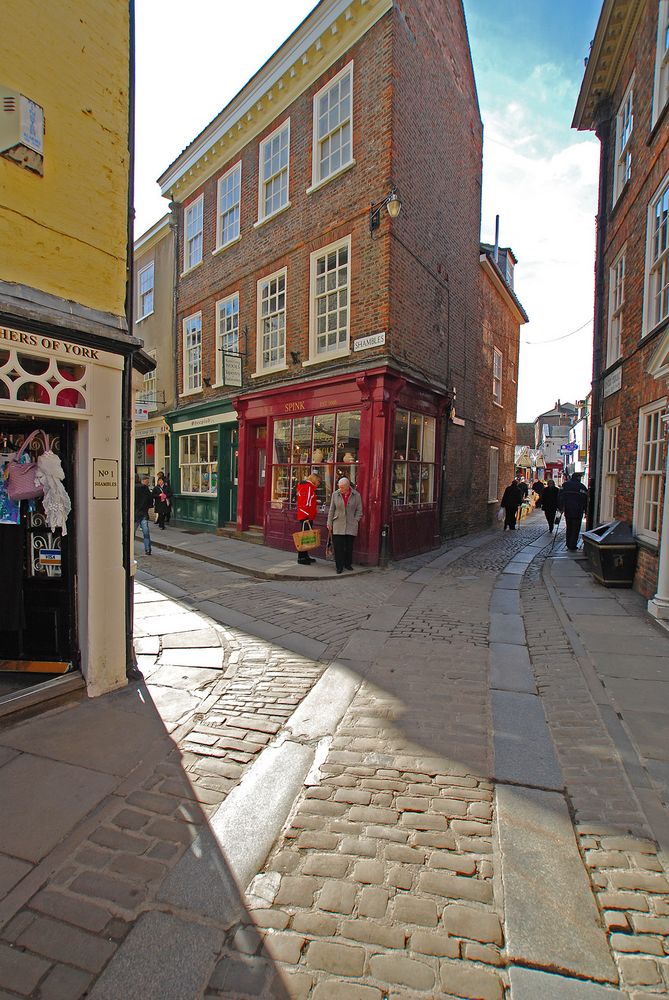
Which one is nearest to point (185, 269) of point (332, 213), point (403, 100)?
point (332, 213)

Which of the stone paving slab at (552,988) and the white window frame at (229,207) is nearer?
the stone paving slab at (552,988)

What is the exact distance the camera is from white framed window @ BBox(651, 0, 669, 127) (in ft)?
25.1

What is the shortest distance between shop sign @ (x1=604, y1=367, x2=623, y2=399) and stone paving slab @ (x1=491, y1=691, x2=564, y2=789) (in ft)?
25.9

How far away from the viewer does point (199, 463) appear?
51.9ft

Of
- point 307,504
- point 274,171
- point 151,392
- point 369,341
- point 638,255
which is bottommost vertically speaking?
point 307,504

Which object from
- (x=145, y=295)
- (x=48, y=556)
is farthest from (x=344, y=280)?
(x=145, y=295)

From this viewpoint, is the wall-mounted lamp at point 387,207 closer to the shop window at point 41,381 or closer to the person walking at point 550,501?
the shop window at point 41,381

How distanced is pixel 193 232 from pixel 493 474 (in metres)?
12.9

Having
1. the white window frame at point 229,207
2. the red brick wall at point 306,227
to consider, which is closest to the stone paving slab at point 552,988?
the red brick wall at point 306,227

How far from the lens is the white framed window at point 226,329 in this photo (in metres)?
13.8

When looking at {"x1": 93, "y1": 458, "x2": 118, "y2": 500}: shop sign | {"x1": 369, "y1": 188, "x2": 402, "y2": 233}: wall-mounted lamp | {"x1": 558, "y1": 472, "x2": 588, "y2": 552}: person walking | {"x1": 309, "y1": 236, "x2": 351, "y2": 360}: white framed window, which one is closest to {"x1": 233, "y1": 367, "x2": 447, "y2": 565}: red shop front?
{"x1": 309, "y1": 236, "x2": 351, "y2": 360}: white framed window

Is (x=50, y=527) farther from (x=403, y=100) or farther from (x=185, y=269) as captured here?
(x=185, y=269)

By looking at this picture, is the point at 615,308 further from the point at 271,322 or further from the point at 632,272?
the point at 271,322

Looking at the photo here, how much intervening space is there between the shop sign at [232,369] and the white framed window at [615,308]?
878cm
